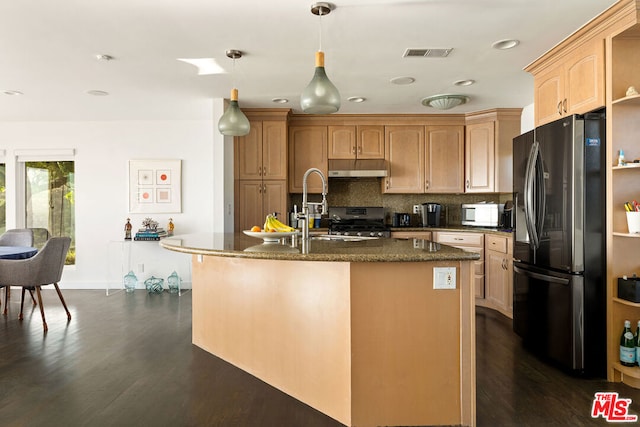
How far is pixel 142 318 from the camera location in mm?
4355

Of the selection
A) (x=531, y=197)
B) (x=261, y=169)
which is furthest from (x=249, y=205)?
(x=531, y=197)

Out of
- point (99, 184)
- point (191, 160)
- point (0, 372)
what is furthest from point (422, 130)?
point (0, 372)

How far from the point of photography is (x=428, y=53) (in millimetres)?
3463

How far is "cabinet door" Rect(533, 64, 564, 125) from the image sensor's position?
3336 mm

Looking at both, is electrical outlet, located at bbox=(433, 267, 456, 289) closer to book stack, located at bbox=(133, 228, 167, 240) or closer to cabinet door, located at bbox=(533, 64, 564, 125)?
cabinet door, located at bbox=(533, 64, 564, 125)

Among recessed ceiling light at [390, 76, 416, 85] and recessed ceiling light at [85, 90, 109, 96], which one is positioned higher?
recessed ceiling light at [85, 90, 109, 96]

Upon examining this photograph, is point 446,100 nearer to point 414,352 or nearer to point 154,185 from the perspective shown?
point 414,352

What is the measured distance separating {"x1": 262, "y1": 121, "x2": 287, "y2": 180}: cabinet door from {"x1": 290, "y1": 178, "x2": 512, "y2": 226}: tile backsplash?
0.74 m

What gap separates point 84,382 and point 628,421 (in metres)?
3.18

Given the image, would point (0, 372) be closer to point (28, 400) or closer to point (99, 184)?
point (28, 400)

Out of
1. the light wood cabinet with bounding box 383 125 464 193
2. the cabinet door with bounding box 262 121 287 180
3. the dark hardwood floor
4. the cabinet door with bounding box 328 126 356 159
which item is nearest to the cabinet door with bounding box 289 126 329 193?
the cabinet door with bounding box 328 126 356 159

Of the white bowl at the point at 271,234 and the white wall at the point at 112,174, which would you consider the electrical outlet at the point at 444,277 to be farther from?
the white wall at the point at 112,174

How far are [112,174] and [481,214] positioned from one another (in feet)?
16.5

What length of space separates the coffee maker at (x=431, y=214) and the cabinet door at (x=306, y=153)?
1.41 m
